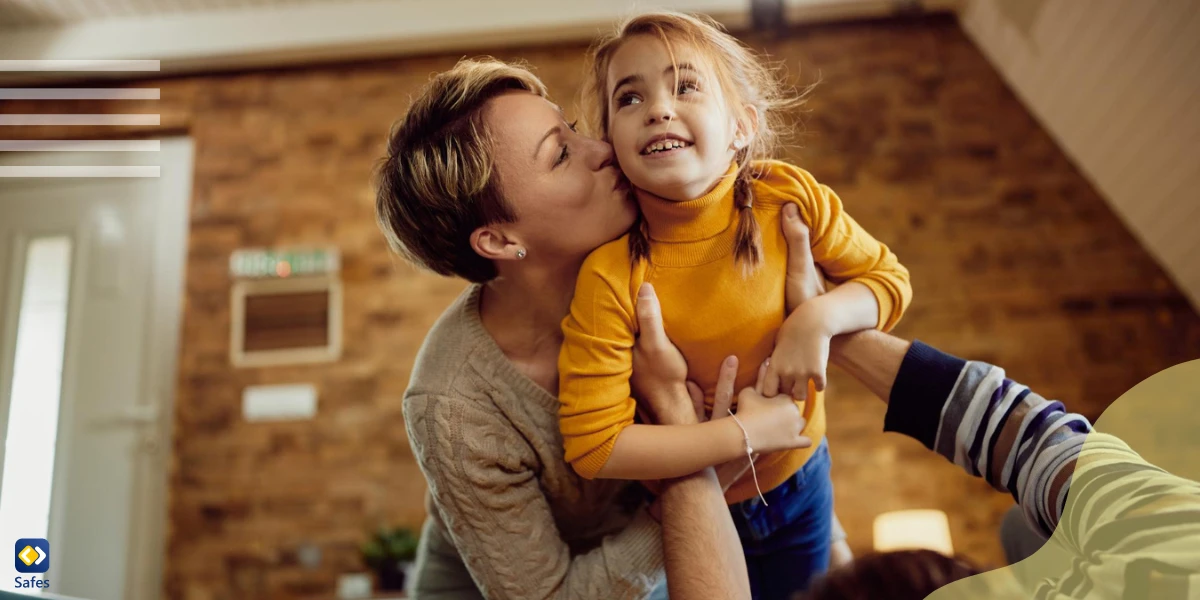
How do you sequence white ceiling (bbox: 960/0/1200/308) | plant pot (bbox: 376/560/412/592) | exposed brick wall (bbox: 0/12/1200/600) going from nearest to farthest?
1. white ceiling (bbox: 960/0/1200/308)
2. plant pot (bbox: 376/560/412/592)
3. exposed brick wall (bbox: 0/12/1200/600)

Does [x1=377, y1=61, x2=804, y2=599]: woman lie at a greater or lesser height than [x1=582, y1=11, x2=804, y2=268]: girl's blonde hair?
lesser

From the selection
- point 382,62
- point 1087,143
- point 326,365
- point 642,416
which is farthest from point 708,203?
point 382,62

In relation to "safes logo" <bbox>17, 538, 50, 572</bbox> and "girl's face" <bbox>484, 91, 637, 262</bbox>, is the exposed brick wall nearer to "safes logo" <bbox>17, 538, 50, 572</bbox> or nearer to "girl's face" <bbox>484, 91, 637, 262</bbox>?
"girl's face" <bbox>484, 91, 637, 262</bbox>

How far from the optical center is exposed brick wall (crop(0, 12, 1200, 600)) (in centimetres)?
313

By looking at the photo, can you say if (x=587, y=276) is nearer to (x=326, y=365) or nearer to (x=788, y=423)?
(x=788, y=423)

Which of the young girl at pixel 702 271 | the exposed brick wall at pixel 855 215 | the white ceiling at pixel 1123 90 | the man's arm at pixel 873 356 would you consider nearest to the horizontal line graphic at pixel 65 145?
the young girl at pixel 702 271

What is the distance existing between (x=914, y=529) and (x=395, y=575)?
1.83 meters

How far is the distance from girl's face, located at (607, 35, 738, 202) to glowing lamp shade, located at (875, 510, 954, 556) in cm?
226

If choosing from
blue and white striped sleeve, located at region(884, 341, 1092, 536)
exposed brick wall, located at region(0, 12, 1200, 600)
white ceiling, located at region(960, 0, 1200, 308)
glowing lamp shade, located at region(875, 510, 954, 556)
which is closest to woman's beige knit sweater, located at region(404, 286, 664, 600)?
blue and white striped sleeve, located at region(884, 341, 1092, 536)

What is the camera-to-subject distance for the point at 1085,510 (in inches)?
24.5

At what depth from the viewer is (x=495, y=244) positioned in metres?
1.04

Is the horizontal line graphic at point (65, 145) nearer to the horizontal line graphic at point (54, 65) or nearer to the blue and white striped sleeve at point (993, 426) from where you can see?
the horizontal line graphic at point (54, 65)

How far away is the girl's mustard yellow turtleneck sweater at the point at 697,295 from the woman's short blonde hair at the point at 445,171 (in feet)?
0.53

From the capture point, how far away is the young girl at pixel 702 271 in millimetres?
916
